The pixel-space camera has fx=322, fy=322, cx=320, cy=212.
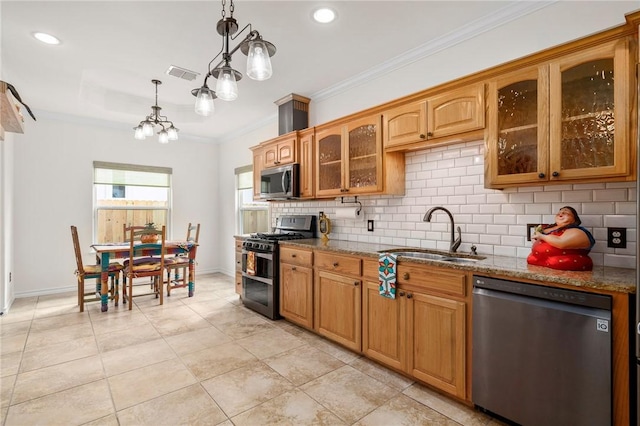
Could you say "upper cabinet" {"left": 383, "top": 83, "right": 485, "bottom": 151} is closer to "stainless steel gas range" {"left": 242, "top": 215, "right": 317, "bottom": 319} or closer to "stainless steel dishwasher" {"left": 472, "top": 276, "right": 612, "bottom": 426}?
"stainless steel dishwasher" {"left": 472, "top": 276, "right": 612, "bottom": 426}

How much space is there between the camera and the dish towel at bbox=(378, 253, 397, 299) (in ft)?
7.66

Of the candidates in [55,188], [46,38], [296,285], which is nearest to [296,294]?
[296,285]

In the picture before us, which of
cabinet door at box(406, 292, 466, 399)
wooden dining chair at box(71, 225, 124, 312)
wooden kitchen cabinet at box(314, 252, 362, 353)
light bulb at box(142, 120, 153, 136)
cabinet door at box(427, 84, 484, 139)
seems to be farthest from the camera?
wooden dining chair at box(71, 225, 124, 312)

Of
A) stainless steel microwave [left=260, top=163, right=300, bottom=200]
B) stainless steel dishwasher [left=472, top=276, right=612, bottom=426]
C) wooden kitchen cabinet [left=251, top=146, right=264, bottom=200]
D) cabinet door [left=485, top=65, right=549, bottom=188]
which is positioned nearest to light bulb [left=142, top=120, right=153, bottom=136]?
wooden kitchen cabinet [left=251, top=146, right=264, bottom=200]

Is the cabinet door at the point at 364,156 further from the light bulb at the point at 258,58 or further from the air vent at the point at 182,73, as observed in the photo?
the air vent at the point at 182,73

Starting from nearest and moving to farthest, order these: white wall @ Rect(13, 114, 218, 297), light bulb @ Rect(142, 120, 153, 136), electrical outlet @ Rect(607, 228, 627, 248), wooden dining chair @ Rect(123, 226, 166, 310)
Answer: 1. electrical outlet @ Rect(607, 228, 627, 248)
2. light bulb @ Rect(142, 120, 153, 136)
3. wooden dining chair @ Rect(123, 226, 166, 310)
4. white wall @ Rect(13, 114, 218, 297)

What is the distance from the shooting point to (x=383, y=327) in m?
2.45

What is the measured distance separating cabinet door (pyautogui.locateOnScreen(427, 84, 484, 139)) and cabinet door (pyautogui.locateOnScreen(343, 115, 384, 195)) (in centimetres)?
52

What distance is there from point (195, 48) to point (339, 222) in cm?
224

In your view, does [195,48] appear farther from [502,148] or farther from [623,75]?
[623,75]

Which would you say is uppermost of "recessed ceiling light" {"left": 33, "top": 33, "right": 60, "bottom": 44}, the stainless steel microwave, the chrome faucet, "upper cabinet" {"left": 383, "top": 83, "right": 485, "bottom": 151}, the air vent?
"recessed ceiling light" {"left": 33, "top": 33, "right": 60, "bottom": 44}

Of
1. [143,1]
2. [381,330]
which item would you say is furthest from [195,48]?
[381,330]

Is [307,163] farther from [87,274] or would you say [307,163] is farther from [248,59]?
[87,274]

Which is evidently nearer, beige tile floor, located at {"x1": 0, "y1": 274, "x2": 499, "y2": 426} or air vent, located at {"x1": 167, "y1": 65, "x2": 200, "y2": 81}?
beige tile floor, located at {"x1": 0, "y1": 274, "x2": 499, "y2": 426}
